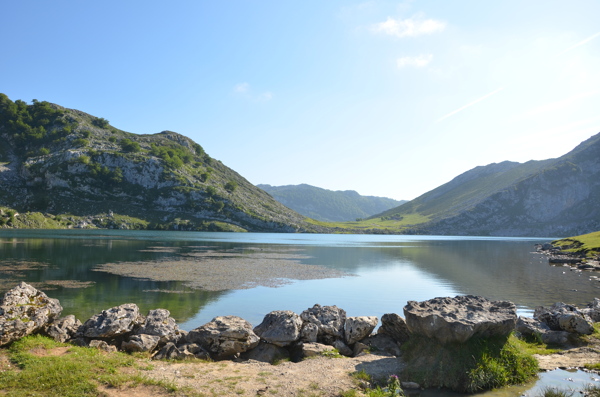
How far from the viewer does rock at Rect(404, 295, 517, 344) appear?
54.9 feet

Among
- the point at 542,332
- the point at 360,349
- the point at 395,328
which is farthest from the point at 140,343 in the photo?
the point at 542,332

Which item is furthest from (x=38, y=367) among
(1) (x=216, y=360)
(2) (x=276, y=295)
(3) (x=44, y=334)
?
(2) (x=276, y=295)

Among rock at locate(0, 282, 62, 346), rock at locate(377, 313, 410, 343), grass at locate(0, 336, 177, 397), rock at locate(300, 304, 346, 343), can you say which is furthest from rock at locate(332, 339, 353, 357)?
rock at locate(0, 282, 62, 346)

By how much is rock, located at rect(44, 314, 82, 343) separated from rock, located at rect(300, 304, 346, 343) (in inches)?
524

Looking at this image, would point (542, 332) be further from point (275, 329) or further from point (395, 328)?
point (275, 329)

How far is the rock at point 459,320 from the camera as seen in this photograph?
16.7m

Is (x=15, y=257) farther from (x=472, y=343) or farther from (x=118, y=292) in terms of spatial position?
(x=472, y=343)

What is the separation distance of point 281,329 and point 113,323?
31.3 ft

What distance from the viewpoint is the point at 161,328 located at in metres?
20.5

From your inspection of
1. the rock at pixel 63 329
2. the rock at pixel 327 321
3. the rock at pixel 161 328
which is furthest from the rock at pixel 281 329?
the rock at pixel 63 329

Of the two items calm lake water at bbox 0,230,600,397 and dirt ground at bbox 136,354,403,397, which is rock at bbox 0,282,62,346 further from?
calm lake water at bbox 0,230,600,397

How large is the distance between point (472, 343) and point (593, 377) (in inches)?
204

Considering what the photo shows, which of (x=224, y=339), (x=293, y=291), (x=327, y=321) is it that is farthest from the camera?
(x=293, y=291)

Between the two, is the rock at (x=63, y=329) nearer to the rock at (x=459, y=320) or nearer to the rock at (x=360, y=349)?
the rock at (x=360, y=349)
